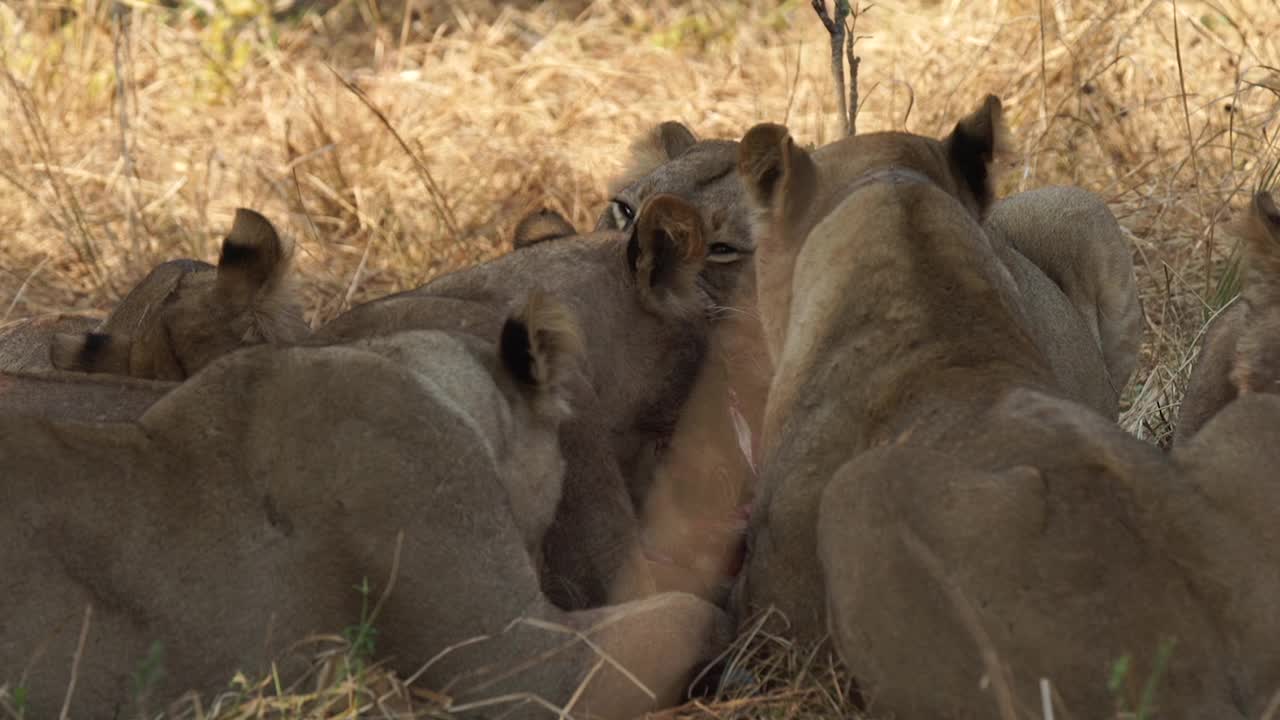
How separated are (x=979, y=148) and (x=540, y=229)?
1.38 m

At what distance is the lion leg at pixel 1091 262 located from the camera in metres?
5.38

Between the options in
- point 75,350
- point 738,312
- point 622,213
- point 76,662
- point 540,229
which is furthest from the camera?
point 622,213

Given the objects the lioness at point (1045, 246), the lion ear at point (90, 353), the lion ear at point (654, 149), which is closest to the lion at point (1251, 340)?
the lioness at point (1045, 246)

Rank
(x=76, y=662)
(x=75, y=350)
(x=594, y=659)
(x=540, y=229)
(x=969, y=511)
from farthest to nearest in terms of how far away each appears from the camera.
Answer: (x=540, y=229) < (x=75, y=350) < (x=594, y=659) < (x=76, y=662) < (x=969, y=511)

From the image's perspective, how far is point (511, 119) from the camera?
873cm

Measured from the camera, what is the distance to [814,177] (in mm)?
3939

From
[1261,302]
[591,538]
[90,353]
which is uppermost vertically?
[1261,302]

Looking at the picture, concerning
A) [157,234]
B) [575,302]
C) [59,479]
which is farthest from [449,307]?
[157,234]

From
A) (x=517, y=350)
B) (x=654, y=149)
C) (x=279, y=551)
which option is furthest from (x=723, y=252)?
(x=279, y=551)

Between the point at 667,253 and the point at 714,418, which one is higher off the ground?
the point at 667,253

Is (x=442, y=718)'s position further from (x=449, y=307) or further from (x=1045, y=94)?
(x=1045, y=94)

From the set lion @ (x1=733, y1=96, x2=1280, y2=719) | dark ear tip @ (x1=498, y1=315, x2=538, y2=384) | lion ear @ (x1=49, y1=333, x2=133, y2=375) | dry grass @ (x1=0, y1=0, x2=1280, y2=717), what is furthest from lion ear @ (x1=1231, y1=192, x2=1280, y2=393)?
lion ear @ (x1=49, y1=333, x2=133, y2=375)

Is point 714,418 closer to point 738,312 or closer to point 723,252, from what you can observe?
point 738,312

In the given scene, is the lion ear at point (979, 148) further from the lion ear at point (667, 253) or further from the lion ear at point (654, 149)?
the lion ear at point (654, 149)
